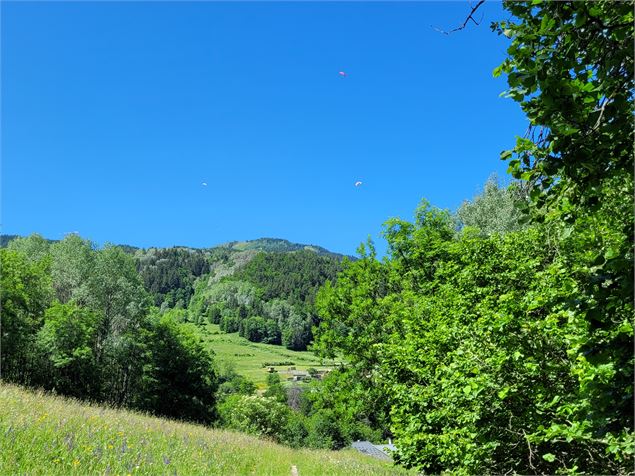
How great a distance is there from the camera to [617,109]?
4.02m

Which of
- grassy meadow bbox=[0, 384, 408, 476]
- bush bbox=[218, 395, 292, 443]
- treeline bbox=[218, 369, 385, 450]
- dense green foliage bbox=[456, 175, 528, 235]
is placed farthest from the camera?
bush bbox=[218, 395, 292, 443]

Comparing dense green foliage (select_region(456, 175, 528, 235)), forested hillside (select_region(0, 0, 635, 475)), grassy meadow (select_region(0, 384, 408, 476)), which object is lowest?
grassy meadow (select_region(0, 384, 408, 476))

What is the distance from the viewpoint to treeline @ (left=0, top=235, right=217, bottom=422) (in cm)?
4284

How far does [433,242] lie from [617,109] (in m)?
22.6

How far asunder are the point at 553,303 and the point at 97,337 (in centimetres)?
5362

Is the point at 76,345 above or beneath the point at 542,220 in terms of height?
beneath

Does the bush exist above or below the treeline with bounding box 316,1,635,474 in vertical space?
below

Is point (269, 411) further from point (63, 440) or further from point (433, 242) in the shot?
point (63, 440)

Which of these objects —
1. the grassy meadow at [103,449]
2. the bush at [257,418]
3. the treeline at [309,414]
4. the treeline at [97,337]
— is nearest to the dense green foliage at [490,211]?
the treeline at [309,414]

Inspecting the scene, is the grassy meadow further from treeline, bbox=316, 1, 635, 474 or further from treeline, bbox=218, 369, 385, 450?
treeline, bbox=218, 369, 385, 450

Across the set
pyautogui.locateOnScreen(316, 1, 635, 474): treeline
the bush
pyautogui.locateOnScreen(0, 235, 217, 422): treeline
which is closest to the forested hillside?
pyautogui.locateOnScreen(316, 1, 635, 474): treeline

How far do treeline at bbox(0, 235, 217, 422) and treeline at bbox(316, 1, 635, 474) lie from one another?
38.7 meters

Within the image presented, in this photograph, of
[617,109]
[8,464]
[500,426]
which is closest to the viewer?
[617,109]

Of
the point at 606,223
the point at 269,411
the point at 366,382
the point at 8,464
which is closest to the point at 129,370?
the point at 269,411
